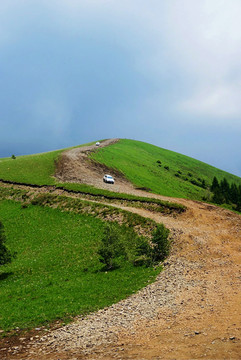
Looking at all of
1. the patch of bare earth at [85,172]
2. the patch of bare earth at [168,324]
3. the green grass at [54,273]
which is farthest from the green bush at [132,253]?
the patch of bare earth at [85,172]

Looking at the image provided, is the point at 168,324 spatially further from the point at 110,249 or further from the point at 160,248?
the point at 160,248

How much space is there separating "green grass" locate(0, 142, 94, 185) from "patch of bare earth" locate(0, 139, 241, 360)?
4659cm

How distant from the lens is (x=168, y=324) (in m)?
14.8

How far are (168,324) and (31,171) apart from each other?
218 feet

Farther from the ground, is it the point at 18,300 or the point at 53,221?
the point at 53,221

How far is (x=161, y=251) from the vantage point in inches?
1160

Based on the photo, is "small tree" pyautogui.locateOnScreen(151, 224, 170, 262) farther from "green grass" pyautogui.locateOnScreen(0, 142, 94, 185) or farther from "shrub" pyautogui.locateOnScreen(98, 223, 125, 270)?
"green grass" pyautogui.locateOnScreen(0, 142, 94, 185)

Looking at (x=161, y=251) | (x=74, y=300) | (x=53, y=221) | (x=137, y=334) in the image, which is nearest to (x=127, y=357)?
(x=137, y=334)

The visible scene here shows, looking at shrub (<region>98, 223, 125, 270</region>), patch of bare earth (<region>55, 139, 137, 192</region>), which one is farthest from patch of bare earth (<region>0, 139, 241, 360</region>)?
patch of bare earth (<region>55, 139, 137, 192</region>)

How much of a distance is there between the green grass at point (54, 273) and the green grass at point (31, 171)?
50.5 feet

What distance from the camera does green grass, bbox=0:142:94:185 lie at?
6419cm

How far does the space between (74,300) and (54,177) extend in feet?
166


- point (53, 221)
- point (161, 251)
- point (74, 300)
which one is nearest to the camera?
point (74, 300)

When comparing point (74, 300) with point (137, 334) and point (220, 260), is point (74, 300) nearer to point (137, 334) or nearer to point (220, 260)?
point (137, 334)
